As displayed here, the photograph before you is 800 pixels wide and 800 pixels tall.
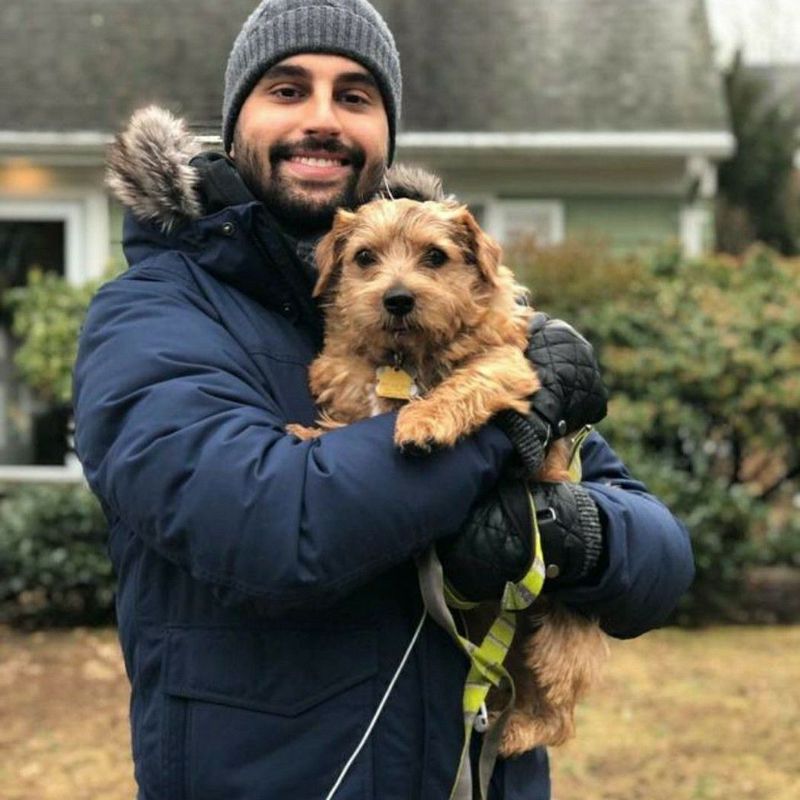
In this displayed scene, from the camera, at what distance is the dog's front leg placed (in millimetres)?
2113

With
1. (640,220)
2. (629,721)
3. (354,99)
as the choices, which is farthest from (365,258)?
(640,220)

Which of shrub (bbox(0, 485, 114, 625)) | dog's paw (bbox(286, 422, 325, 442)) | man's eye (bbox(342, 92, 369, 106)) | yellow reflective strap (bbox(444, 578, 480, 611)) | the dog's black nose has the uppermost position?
man's eye (bbox(342, 92, 369, 106))

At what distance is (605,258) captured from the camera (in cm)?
1014

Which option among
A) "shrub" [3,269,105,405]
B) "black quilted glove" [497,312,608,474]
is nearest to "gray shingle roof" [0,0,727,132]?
"shrub" [3,269,105,405]

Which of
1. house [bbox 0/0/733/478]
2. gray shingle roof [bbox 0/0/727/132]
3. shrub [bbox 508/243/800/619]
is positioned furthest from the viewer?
gray shingle roof [bbox 0/0/727/132]

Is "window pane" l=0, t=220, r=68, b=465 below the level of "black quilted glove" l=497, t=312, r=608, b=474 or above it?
below

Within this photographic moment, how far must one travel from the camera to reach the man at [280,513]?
1992mm

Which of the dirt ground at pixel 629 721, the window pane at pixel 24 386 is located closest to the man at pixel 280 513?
the dirt ground at pixel 629 721

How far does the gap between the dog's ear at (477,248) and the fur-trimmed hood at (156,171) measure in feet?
2.00

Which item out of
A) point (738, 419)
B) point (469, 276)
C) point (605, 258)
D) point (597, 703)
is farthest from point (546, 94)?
point (469, 276)

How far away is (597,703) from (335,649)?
5153 mm

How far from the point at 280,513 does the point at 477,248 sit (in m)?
1.06

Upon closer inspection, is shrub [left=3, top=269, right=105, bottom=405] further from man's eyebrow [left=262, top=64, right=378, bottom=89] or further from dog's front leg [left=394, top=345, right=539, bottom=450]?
dog's front leg [left=394, top=345, right=539, bottom=450]

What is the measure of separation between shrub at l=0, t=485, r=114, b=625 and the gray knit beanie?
5957 millimetres
